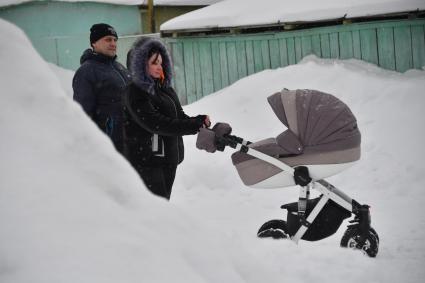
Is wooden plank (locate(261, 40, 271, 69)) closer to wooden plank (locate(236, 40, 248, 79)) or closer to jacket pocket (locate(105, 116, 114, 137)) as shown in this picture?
wooden plank (locate(236, 40, 248, 79))

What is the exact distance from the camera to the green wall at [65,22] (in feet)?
59.1

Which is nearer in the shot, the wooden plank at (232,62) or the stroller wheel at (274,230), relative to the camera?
the stroller wheel at (274,230)

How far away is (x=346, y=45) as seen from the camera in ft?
31.6

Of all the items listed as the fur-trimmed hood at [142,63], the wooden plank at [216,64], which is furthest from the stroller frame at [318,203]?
the wooden plank at [216,64]

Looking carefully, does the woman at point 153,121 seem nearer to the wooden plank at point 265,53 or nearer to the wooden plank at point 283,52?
the wooden plank at point 283,52

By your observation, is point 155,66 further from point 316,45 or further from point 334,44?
point 316,45

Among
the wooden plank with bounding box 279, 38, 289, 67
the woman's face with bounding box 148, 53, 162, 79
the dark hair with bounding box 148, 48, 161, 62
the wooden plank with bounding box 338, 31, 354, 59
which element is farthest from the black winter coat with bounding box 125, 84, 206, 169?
the wooden plank with bounding box 279, 38, 289, 67

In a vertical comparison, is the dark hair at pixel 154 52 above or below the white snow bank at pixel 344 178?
above

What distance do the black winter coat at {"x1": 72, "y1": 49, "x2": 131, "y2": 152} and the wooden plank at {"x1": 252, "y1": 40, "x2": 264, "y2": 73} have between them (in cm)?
599

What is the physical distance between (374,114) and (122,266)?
669 cm

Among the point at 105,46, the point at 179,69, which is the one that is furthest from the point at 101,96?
the point at 179,69

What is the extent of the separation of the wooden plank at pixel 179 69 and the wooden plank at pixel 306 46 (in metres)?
2.88

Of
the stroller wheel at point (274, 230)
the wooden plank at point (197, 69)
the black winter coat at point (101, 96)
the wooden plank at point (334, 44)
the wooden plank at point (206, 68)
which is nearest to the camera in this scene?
the stroller wheel at point (274, 230)

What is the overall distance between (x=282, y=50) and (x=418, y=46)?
2.37 m
